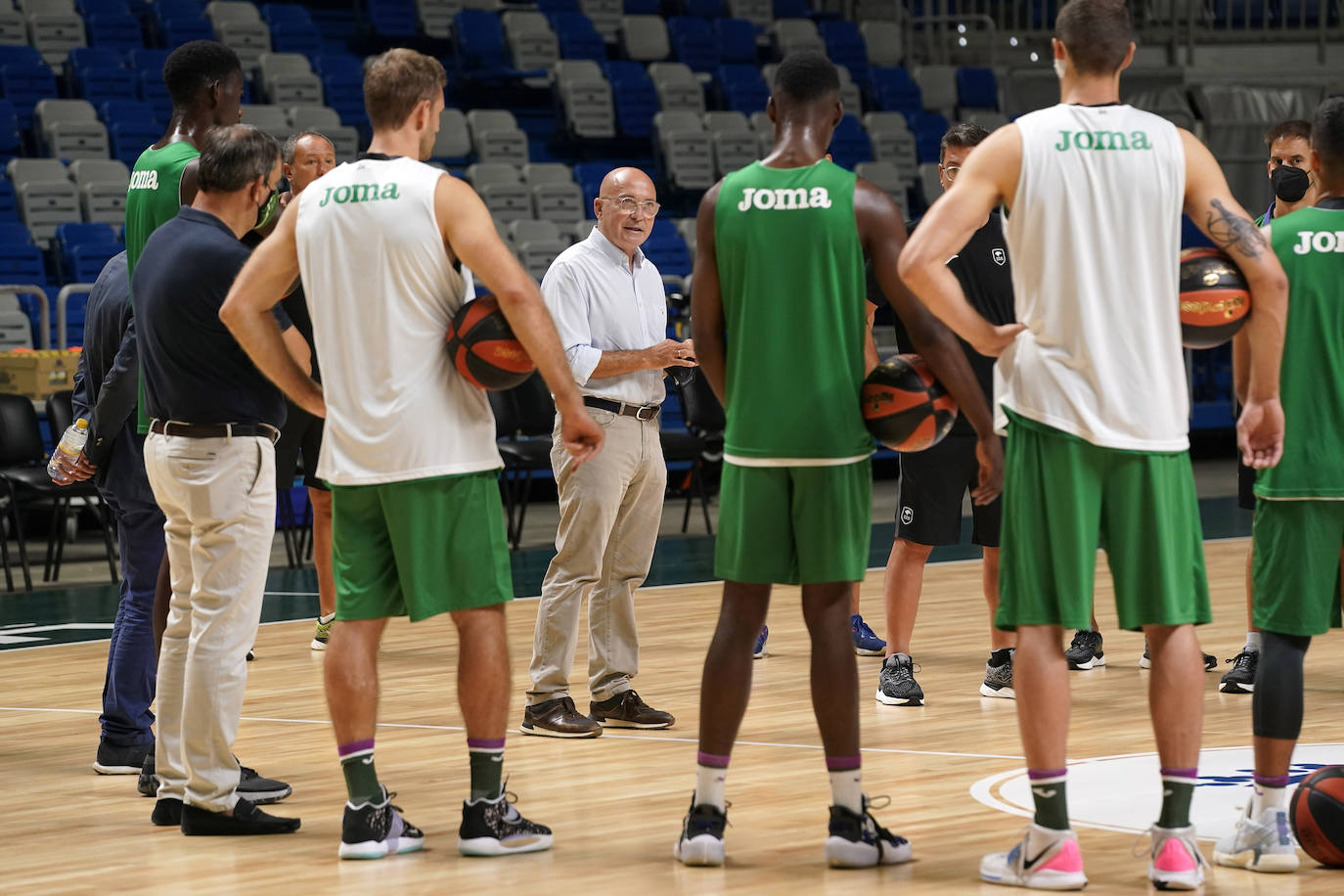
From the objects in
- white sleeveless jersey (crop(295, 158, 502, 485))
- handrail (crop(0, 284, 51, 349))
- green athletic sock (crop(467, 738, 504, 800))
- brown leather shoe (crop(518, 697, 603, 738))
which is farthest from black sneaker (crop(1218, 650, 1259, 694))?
handrail (crop(0, 284, 51, 349))

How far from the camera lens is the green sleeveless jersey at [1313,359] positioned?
415cm

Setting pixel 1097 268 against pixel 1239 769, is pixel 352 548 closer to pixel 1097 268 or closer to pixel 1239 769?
pixel 1097 268

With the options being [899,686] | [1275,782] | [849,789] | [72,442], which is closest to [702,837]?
[849,789]

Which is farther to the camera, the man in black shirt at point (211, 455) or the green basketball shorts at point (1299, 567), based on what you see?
the man in black shirt at point (211, 455)

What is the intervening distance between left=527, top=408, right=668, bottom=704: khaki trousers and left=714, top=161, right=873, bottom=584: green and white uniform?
177cm

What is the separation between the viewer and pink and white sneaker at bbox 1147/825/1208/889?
383cm

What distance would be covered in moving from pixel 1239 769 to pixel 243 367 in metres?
2.90

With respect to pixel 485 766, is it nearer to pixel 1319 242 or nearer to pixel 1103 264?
pixel 1103 264

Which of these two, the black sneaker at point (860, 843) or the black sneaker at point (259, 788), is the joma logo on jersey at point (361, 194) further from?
the black sneaker at point (860, 843)

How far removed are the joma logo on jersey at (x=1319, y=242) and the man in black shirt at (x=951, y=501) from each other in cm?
225

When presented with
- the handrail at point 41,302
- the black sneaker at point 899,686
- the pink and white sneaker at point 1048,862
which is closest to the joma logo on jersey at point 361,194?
the pink and white sneaker at point 1048,862

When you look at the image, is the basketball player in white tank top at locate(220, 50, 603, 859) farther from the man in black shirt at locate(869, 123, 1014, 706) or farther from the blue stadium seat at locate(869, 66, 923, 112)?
the blue stadium seat at locate(869, 66, 923, 112)

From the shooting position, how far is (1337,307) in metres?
4.16

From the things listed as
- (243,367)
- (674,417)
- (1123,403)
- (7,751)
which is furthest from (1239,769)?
(674,417)
